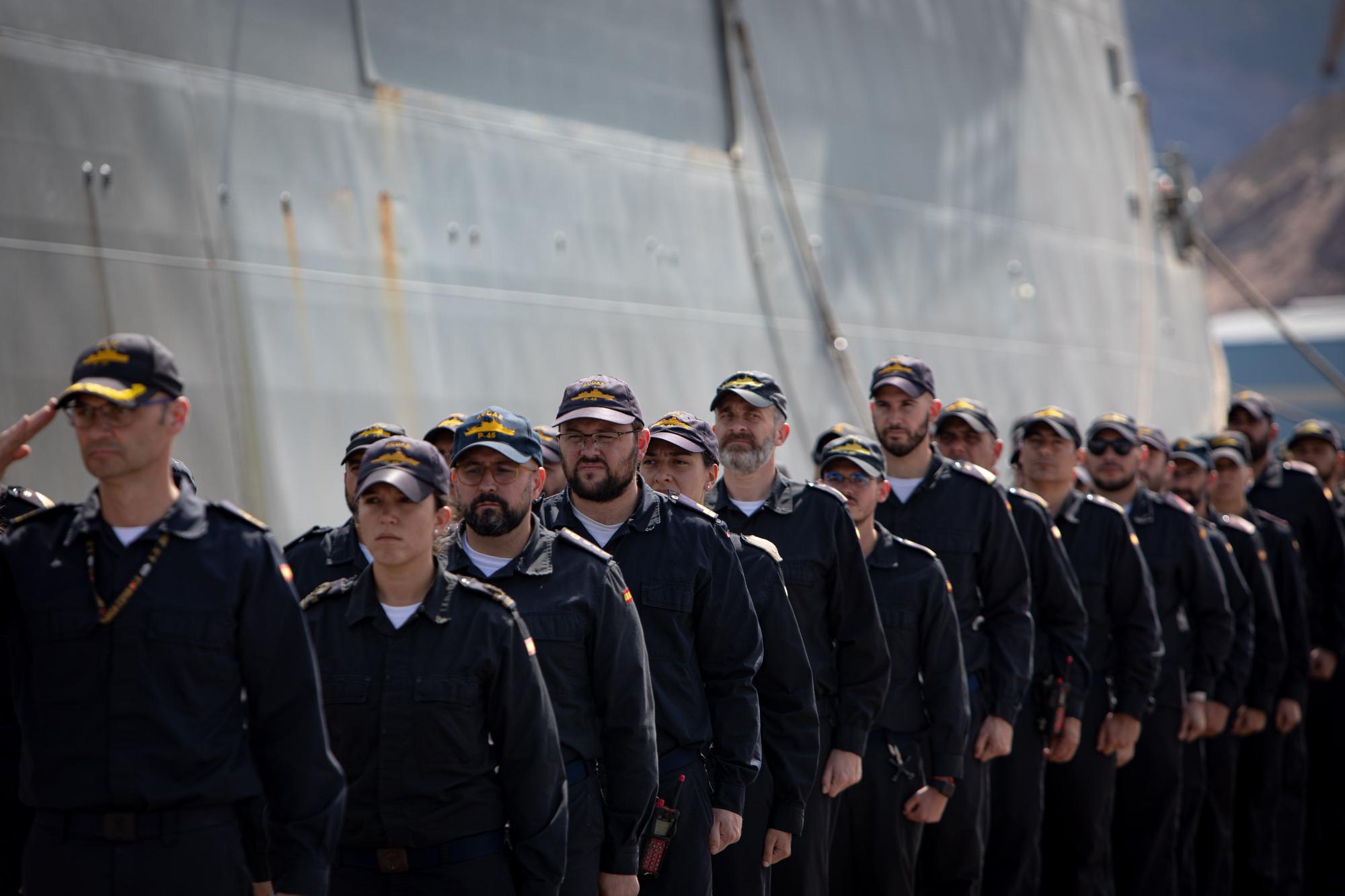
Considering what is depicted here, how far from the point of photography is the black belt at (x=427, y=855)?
9.18 ft

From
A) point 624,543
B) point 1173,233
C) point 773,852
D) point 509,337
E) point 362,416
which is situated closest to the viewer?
point 624,543

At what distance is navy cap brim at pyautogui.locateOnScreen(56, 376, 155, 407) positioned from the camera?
238cm

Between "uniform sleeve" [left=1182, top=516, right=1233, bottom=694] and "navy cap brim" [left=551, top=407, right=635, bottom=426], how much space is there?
375 centimetres

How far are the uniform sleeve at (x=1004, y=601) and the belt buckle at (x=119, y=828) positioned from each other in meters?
3.27

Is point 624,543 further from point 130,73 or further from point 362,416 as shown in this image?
point 130,73

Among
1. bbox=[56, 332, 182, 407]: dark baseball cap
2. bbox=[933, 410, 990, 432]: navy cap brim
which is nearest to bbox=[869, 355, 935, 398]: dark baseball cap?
bbox=[933, 410, 990, 432]: navy cap brim

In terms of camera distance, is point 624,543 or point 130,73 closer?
point 624,543

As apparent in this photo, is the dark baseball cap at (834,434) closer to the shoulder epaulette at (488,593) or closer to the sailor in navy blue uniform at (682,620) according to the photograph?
the sailor in navy blue uniform at (682,620)

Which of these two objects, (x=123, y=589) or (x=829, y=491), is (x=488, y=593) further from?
(x=829, y=491)

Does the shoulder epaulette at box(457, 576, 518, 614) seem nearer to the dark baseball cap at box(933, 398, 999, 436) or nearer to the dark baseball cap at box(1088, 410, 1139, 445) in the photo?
the dark baseball cap at box(933, 398, 999, 436)

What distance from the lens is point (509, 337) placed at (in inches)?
267

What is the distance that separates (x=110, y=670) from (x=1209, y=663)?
5265 mm

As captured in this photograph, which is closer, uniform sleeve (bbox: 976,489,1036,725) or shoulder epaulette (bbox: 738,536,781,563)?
shoulder epaulette (bbox: 738,536,781,563)

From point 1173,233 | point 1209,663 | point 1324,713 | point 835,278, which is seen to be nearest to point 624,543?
point 1209,663
